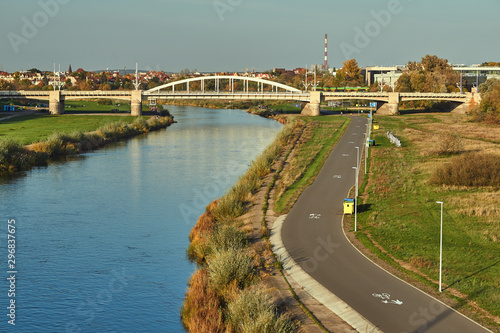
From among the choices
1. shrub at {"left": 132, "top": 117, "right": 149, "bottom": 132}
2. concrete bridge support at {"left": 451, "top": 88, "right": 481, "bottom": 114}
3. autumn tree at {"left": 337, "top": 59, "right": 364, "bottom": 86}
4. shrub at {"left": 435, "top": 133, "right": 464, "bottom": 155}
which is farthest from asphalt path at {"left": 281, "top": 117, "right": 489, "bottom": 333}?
autumn tree at {"left": 337, "top": 59, "right": 364, "bottom": 86}

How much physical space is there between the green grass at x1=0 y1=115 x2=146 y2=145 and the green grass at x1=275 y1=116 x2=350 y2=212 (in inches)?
1154

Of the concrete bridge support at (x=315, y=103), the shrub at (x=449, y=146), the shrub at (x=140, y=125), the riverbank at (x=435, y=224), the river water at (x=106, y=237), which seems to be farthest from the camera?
the concrete bridge support at (x=315, y=103)

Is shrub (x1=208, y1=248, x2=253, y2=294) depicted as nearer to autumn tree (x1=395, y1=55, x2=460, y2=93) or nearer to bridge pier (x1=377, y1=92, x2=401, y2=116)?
bridge pier (x1=377, y1=92, x2=401, y2=116)

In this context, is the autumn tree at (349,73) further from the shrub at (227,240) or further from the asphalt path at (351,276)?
the shrub at (227,240)

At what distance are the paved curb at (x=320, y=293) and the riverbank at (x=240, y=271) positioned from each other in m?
0.39

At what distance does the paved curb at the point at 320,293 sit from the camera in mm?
21078

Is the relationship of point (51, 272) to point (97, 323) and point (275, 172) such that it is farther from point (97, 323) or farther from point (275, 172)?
point (275, 172)

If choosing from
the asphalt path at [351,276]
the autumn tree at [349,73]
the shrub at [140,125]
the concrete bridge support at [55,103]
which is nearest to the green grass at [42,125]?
the shrub at [140,125]

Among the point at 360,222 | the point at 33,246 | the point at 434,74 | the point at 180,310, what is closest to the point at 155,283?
the point at 180,310

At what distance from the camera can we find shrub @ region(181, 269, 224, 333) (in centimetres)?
2203

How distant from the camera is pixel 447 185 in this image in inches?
1767

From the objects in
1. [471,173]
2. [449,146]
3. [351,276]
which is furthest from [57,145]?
[351,276]

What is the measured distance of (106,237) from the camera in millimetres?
34938

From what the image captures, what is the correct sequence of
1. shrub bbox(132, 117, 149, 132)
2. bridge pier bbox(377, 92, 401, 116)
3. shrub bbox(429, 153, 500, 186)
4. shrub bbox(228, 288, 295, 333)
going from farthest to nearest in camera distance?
bridge pier bbox(377, 92, 401, 116) → shrub bbox(132, 117, 149, 132) → shrub bbox(429, 153, 500, 186) → shrub bbox(228, 288, 295, 333)
